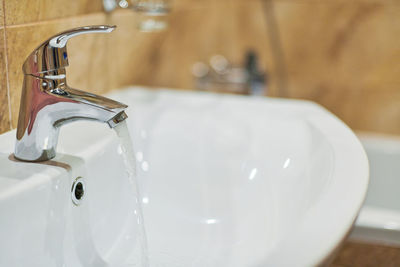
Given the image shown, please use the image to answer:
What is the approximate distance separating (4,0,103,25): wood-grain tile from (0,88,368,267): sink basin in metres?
0.17

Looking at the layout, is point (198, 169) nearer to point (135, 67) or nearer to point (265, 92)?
point (135, 67)

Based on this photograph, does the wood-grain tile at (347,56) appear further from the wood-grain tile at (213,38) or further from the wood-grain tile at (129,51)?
the wood-grain tile at (129,51)

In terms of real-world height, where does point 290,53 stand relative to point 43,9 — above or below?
below

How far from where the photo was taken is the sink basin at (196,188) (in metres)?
0.52

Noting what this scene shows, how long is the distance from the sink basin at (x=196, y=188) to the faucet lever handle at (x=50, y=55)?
12 cm

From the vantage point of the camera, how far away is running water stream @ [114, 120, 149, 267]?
0.61m

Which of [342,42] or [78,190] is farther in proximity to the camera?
[342,42]

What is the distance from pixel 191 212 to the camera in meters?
0.76

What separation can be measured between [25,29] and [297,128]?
0.47 metres

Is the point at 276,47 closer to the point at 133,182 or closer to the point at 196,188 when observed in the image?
the point at 196,188

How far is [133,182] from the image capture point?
617 mm

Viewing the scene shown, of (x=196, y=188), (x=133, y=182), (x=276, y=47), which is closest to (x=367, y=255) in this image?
(x=196, y=188)

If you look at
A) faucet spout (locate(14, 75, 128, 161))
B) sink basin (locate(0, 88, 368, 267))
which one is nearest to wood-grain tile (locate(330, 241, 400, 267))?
sink basin (locate(0, 88, 368, 267))

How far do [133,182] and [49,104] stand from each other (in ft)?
0.47
